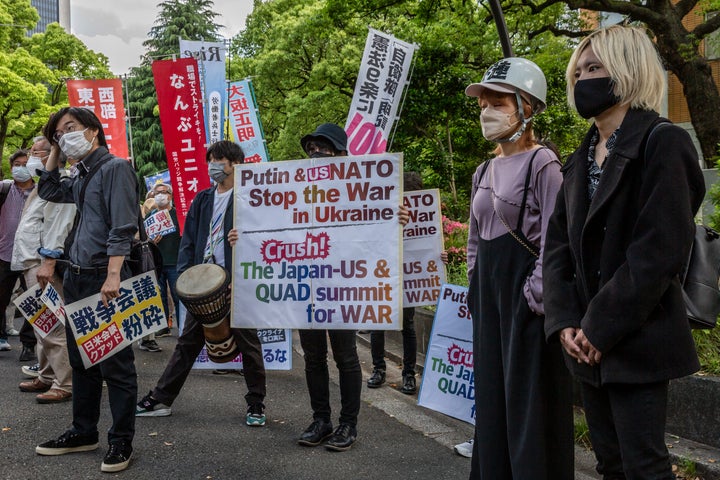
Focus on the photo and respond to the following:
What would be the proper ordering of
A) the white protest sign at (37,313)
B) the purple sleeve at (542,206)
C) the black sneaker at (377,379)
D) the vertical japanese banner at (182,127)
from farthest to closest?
1. the vertical japanese banner at (182,127)
2. the black sneaker at (377,379)
3. the white protest sign at (37,313)
4. the purple sleeve at (542,206)

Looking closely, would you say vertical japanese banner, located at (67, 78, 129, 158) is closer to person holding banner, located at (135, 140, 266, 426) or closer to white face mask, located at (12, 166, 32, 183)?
white face mask, located at (12, 166, 32, 183)

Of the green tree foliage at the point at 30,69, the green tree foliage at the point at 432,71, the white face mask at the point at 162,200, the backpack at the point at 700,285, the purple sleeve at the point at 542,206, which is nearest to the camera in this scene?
the backpack at the point at 700,285

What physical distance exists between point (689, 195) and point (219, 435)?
12.3 feet

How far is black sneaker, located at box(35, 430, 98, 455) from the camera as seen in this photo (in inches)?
173

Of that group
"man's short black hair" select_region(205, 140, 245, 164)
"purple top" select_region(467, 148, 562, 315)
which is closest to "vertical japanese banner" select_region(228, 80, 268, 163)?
"man's short black hair" select_region(205, 140, 245, 164)

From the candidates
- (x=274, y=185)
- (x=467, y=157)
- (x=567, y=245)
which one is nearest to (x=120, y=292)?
(x=274, y=185)

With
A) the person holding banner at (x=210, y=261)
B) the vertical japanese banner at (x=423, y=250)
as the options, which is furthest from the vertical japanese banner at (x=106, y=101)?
the vertical japanese banner at (x=423, y=250)

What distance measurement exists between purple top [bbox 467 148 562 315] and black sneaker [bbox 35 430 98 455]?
2.93 meters

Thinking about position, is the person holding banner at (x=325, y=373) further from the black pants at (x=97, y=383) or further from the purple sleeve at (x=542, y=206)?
the purple sleeve at (x=542, y=206)

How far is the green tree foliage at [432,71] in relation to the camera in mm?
15227

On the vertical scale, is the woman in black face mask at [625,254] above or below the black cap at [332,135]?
below

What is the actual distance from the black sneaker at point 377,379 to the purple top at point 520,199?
11.6 feet

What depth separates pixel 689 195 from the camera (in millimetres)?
2283

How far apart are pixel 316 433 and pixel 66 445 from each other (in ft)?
5.28
